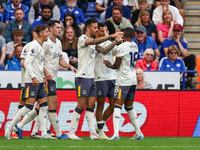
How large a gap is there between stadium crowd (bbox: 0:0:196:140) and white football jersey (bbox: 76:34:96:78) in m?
0.02

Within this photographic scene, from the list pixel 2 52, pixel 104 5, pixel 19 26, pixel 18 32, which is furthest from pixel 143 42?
pixel 2 52

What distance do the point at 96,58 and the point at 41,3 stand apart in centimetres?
570

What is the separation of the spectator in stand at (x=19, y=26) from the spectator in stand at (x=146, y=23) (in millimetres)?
3515

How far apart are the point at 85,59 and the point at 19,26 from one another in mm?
5471

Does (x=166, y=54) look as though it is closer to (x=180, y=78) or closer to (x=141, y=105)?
(x=180, y=78)

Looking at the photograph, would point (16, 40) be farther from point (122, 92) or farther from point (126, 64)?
point (122, 92)

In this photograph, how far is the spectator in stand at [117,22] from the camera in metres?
13.4

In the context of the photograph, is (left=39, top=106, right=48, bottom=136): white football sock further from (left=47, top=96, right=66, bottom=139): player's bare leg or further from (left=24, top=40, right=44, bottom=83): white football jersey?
(left=24, top=40, right=44, bottom=83): white football jersey

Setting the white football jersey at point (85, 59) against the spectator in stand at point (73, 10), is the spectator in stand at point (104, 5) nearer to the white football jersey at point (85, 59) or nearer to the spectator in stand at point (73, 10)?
the spectator in stand at point (73, 10)

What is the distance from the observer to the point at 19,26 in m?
13.2

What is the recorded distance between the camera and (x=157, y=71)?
36.5 feet

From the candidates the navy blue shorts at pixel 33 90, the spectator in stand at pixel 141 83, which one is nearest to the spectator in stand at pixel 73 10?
the spectator in stand at pixel 141 83

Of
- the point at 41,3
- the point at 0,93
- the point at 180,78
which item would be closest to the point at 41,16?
the point at 41,3

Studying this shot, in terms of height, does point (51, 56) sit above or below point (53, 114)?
above
